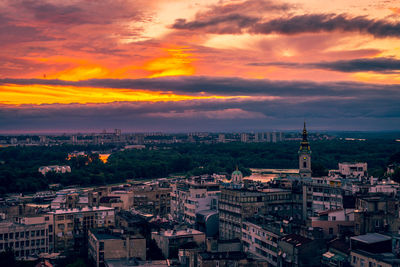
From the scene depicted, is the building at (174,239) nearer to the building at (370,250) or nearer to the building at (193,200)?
the building at (193,200)

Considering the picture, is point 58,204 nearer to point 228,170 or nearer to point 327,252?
point 327,252

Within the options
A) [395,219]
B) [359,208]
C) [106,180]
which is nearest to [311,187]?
[359,208]

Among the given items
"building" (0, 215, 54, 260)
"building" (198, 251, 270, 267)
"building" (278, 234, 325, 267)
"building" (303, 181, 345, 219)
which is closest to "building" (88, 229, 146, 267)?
"building" (198, 251, 270, 267)

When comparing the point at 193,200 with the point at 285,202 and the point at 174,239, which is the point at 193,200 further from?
the point at 174,239

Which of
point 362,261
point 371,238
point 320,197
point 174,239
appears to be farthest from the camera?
point 320,197

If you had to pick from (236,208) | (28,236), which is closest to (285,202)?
(236,208)

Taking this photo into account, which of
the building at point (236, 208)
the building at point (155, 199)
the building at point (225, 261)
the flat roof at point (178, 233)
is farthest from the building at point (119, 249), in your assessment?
the building at point (155, 199)
